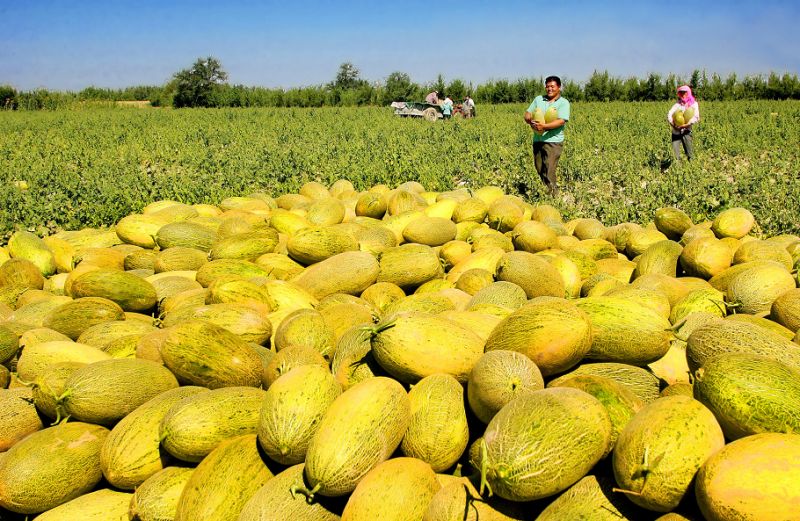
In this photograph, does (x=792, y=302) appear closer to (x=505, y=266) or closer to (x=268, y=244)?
(x=505, y=266)

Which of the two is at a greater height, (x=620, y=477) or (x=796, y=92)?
(x=796, y=92)

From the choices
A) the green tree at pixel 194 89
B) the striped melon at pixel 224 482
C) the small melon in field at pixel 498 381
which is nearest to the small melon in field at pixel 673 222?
the small melon in field at pixel 498 381

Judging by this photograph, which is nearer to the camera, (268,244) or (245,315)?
(245,315)

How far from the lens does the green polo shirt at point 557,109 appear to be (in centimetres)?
982

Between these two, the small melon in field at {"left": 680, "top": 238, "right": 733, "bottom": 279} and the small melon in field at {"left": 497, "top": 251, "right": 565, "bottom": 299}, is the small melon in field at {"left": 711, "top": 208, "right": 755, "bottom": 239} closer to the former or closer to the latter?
the small melon in field at {"left": 680, "top": 238, "right": 733, "bottom": 279}

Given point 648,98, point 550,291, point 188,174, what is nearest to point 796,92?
point 648,98

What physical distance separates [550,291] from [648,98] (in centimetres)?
5346

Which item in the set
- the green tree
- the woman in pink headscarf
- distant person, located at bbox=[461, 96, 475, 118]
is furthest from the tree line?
the woman in pink headscarf

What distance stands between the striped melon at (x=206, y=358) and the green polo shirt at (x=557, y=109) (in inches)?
319

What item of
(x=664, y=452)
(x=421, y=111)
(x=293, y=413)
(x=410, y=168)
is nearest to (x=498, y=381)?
(x=664, y=452)

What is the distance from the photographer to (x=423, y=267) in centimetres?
494

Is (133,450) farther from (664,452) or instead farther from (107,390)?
(664,452)

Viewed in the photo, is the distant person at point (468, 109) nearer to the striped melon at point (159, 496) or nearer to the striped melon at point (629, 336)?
the striped melon at point (629, 336)

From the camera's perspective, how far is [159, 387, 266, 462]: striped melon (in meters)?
2.46
